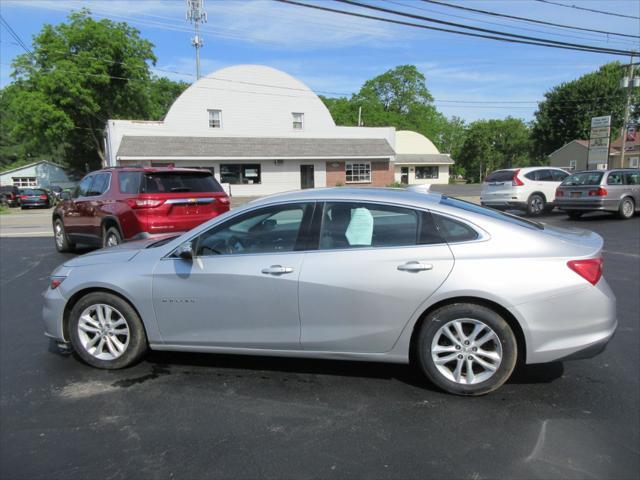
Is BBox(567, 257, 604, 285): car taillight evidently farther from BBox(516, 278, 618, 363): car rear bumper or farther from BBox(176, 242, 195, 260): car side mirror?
BBox(176, 242, 195, 260): car side mirror

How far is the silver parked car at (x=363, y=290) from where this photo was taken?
3234 millimetres

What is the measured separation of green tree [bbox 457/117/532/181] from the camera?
256 feet

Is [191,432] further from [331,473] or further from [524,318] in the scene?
[524,318]

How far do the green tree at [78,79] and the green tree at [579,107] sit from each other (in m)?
Answer: 46.7

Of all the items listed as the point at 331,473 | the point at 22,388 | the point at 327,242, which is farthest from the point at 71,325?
the point at 331,473

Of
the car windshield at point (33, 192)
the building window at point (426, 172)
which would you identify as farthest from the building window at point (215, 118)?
the building window at point (426, 172)

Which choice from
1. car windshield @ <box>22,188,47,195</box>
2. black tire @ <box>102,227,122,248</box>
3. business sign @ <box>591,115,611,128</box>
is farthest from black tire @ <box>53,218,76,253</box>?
car windshield @ <box>22,188,47,195</box>

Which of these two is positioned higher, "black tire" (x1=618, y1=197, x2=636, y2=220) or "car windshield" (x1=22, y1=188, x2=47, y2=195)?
"car windshield" (x1=22, y1=188, x2=47, y2=195)

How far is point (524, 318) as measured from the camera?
321 cm

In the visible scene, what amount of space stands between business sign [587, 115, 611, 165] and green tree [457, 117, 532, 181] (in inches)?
2219

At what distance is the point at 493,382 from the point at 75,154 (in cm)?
5999

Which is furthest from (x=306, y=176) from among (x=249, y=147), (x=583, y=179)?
(x=583, y=179)

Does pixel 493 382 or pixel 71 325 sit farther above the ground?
pixel 71 325

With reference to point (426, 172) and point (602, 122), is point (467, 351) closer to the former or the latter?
point (602, 122)
